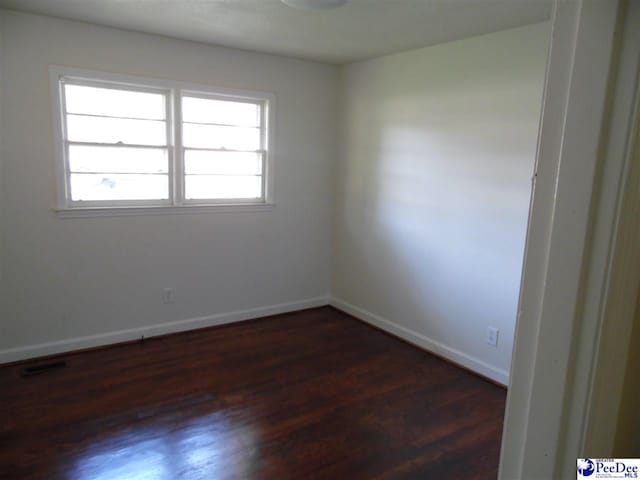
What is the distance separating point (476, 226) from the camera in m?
3.31

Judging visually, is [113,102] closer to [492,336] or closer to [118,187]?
[118,187]

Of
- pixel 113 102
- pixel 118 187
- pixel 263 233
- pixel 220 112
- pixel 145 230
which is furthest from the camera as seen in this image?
pixel 263 233

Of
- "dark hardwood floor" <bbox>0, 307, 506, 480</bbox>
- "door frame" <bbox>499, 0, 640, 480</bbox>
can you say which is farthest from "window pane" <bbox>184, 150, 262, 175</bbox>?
"door frame" <bbox>499, 0, 640, 480</bbox>

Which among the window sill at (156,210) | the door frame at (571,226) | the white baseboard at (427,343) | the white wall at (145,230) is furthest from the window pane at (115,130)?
the door frame at (571,226)

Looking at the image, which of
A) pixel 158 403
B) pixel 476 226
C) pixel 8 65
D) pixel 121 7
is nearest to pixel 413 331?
pixel 476 226

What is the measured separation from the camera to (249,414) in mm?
2717

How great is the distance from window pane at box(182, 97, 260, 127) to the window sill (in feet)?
2.49

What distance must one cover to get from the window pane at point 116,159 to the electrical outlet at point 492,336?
9.62 feet

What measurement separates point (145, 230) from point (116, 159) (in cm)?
62

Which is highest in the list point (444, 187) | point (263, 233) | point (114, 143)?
point (114, 143)

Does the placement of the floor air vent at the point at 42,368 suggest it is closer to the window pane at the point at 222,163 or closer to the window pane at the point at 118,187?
the window pane at the point at 118,187

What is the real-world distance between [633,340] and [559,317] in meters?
0.17

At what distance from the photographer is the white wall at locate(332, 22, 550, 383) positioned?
303 cm

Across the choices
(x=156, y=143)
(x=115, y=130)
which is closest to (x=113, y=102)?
(x=115, y=130)
